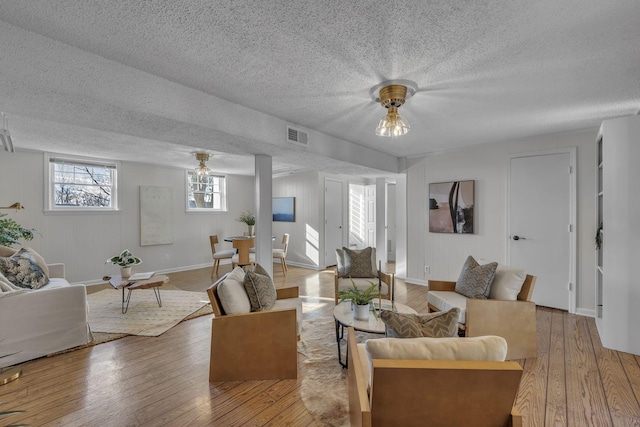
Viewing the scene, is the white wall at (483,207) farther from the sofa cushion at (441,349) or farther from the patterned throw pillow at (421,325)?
the sofa cushion at (441,349)

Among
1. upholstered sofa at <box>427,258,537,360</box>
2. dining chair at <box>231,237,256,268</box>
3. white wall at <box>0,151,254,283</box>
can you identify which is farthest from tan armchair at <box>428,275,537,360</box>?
white wall at <box>0,151,254,283</box>

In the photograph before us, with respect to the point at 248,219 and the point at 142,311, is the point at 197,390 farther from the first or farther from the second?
the point at 248,219

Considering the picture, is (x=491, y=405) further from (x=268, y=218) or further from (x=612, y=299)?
(x=268, y=218)

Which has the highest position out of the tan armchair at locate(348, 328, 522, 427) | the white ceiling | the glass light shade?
the white ceiling

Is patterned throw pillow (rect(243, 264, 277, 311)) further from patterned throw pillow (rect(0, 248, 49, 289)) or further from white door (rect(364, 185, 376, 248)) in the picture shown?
white door (rect(364, 185, 376, 248))

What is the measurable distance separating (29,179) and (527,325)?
6989 mm

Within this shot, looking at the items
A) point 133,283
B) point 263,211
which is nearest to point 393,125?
point 263,211

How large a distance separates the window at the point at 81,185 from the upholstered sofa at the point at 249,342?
4.58 m

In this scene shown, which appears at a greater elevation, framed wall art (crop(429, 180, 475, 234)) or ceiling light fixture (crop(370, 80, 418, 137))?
ceiling light fixture (crop(370, 80, 418, 137))

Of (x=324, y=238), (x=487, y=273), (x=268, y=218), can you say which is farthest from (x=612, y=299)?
(x=324, y=238)

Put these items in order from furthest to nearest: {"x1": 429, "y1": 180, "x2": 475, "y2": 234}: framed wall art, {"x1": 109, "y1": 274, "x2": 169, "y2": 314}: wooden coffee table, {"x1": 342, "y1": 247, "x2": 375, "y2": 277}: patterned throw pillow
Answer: {"x1": 429, "y1": 180, "x2": 475, "y2": 234}: framed wall art → {"x1": 342, "y1": 247, "x2": 375, "y2": 277}: patterned throw pillow → {"x1": 109, "y1": 274, "x2": 169, "y2": 314}: wooden coffee table

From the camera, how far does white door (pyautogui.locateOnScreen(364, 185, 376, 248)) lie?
7723mm

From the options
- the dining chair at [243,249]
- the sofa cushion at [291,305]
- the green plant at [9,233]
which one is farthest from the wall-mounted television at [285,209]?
the green plant at [9,233]

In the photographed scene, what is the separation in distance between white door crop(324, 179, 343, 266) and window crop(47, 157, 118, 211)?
13.9ft
